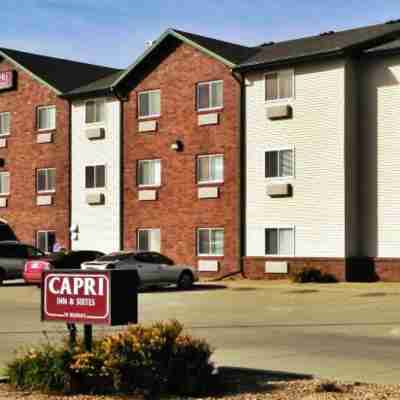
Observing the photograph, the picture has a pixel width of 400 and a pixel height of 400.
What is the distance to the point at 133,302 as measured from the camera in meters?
11.1

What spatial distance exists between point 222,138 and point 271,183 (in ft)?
10.4

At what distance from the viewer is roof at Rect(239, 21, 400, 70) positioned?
120 ft

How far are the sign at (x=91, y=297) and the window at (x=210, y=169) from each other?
29.0 m

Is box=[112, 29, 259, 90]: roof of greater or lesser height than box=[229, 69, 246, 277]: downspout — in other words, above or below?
above

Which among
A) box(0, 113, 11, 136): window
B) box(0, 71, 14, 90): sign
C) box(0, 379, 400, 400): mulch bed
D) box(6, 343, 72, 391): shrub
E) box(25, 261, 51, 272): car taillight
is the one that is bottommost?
box(0, 379, 400, 400): mulch bed

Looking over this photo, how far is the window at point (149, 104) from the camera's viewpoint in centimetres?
4284

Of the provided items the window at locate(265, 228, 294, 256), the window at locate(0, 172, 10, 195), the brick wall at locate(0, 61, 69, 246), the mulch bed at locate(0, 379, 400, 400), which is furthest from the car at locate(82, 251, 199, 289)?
the mulch bed at locate(0, 379, 400, 400)

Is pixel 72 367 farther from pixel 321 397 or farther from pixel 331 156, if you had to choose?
pixel 331 156

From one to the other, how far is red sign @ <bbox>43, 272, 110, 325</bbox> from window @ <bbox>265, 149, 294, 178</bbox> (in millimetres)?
27147

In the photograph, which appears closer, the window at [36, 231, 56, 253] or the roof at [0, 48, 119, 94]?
the window at [36, 231, 56, 253]

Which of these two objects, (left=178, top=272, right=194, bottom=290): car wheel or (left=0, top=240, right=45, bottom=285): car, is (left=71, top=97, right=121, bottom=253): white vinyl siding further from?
(left=178, top=272, right=194, bottom=290): car wheel

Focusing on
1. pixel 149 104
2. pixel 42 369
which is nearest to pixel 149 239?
pixel 149 104

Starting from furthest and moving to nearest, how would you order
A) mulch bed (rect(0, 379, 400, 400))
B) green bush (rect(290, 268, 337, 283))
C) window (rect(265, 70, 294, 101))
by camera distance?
window (rect(265, 70, 294, 101))
green bush (rect(290, 268, 337, 283))
mulch bed (rect(0, 379, 400, 400))

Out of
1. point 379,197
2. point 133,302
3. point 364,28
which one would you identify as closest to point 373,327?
point 133,302
